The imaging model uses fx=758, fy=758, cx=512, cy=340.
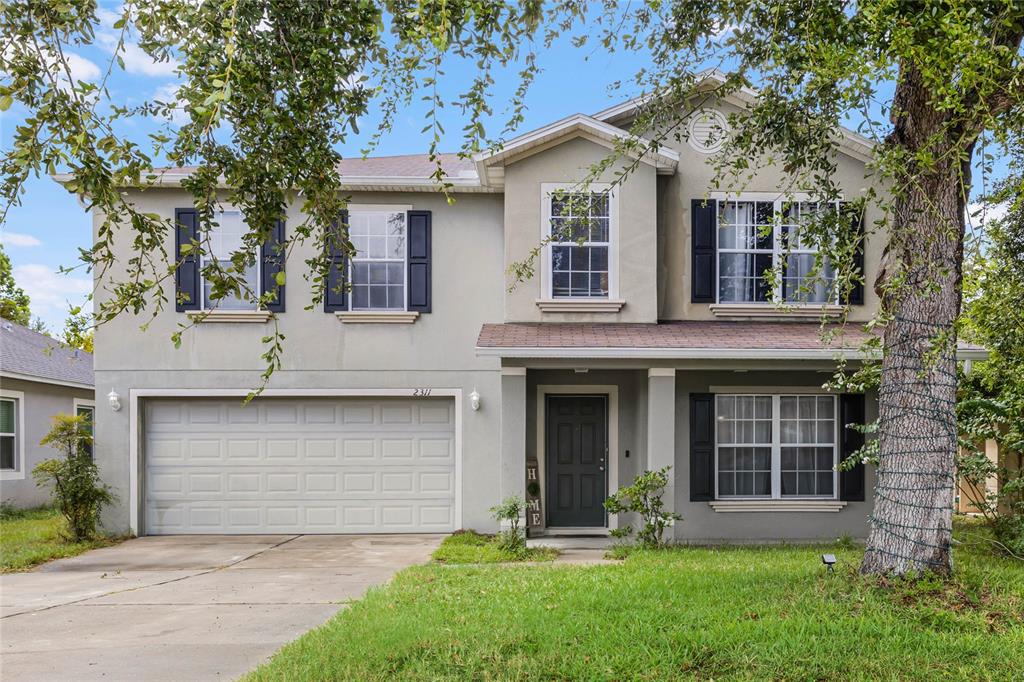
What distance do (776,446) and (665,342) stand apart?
2.61 metres

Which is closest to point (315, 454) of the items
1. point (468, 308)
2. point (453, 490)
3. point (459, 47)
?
point (453, 490)

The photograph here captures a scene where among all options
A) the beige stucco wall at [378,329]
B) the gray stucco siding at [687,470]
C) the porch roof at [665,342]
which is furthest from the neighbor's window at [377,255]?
the gray stucco siding at [687,470]

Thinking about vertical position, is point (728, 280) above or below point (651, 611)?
above

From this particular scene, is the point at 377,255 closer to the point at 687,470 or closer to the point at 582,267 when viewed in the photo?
the point at 582,267

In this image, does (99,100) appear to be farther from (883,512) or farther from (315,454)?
(315,454)

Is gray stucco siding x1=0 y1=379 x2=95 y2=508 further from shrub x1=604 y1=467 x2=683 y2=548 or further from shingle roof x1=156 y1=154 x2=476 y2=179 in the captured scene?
shrub x1=604 y1=467 x2=683 y2=548

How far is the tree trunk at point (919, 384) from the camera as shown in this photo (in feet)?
20.5

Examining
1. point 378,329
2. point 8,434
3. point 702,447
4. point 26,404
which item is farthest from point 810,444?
point 26,404

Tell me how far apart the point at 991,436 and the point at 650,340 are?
433 centimetres

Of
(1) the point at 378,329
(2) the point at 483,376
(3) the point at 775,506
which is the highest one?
(1) the point at 378,329

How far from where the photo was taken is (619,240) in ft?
37.2

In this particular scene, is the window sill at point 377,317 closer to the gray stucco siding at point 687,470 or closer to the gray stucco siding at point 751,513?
the gray stucco siding at point 687,470

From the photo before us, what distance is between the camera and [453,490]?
12.4m

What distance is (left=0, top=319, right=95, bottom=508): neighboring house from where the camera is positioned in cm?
1583
